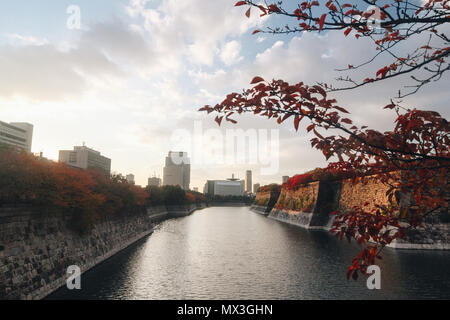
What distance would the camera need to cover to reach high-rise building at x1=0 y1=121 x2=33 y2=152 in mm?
126281

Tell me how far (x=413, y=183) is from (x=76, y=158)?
687ft

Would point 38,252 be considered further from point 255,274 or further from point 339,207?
point 339,207

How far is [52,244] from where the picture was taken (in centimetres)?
1661

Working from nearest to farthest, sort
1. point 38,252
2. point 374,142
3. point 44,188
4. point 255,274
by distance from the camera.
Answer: point 374,142 < point 38,252 < point 44,188 < point 255,274

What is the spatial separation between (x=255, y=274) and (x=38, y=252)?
14.2m

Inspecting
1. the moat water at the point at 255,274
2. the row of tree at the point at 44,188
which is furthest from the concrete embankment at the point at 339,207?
the row of tree at the point at 44,188

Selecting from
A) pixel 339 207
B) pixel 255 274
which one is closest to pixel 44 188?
pixel 255 274

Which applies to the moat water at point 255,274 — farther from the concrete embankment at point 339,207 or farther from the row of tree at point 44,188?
the row of tree at point 44,188

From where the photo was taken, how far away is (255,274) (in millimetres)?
20250

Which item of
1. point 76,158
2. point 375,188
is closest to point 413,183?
point 375,188

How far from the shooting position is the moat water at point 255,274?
16.0 meters

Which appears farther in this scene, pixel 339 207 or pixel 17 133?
pixel 17 133

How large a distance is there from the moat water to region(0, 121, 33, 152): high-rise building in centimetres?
12343
